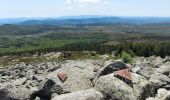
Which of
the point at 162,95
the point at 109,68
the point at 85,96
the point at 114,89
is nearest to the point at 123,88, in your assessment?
the point at 114,89

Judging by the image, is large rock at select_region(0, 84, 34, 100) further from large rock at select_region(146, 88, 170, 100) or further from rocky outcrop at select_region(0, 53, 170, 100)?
large rock at select_region(146, 88, 170, 100)

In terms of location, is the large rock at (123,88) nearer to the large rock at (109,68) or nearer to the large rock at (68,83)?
the large rock at (68,83)

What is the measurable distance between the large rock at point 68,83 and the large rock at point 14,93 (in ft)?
3.53

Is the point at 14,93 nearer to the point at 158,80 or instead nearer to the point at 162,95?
the point at 162,95

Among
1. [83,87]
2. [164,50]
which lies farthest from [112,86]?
[164,50]

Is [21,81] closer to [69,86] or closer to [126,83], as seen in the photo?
[69,86]

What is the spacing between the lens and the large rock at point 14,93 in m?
27.7

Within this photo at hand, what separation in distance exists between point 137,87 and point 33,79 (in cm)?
1220

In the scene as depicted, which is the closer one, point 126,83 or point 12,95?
point 126,83

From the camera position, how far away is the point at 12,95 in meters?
27.9

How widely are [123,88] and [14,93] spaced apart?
9553mm

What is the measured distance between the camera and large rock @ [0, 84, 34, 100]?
2772cm

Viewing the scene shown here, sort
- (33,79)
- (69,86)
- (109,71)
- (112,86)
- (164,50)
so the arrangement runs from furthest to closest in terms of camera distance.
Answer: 1. (164,50)
2. (33,79)
3. (109,71)
4. (69,86)
5. (112,86)

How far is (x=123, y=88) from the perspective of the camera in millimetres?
24297
